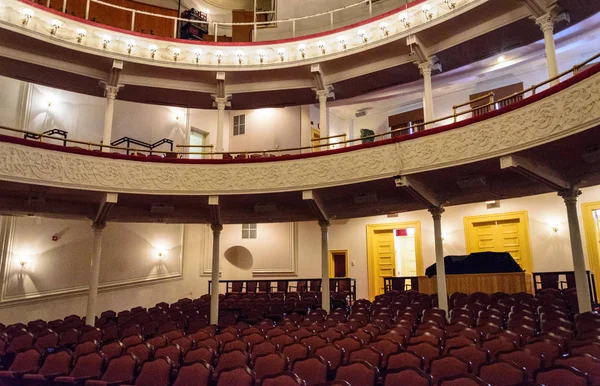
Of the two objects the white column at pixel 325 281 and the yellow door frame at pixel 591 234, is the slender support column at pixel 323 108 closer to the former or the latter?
the white column at pixel 325 281

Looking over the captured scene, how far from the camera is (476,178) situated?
8266 mm

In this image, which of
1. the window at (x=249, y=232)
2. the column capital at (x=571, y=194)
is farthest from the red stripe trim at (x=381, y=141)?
the window at (x=249, y=232)

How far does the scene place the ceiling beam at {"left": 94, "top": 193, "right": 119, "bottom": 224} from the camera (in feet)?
30.0

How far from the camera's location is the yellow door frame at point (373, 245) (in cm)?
1373

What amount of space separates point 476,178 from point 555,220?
16.7 ft

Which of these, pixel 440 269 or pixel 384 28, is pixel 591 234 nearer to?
pixel 440 269

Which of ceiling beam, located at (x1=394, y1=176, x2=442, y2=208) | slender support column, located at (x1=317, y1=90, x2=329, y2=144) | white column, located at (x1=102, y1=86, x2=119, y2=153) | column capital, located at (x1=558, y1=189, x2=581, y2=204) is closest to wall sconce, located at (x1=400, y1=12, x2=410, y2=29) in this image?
slender support column, located at (x1=317, y1=90, x2=329, y2=144)

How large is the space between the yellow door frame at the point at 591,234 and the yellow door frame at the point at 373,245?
15.2 ft

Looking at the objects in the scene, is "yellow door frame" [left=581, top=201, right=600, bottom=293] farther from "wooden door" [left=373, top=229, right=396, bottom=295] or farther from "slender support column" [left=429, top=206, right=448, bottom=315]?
"wooden door" [left=373, top=229, right=396, bottom=295]

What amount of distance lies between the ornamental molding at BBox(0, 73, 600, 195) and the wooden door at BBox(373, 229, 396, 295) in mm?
6341

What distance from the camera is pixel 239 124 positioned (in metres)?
16.3

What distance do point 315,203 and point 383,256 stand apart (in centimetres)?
599

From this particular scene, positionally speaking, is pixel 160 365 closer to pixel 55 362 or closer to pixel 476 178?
pixel 55 362

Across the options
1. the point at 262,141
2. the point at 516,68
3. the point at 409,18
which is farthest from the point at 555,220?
the point at 262,141
